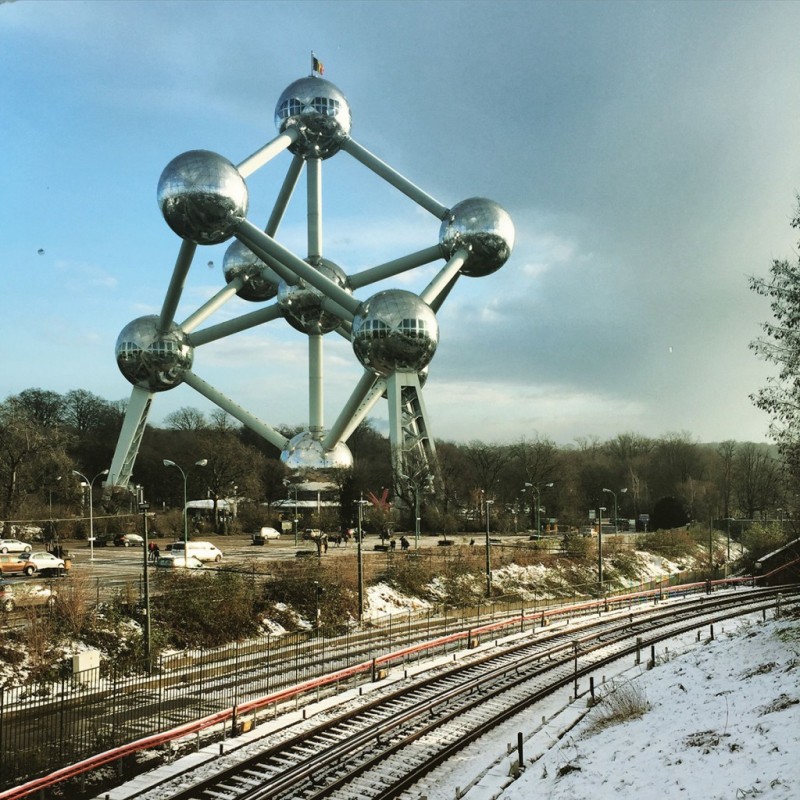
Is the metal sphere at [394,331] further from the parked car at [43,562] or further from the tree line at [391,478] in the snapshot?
the parked car at [43,562]

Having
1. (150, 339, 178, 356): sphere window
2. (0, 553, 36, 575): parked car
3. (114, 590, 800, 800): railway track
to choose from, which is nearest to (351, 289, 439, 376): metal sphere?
(150, 339, 178, 356): sphere window

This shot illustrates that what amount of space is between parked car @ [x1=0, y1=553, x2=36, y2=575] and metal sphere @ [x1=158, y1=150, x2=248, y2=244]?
17408 millimetres

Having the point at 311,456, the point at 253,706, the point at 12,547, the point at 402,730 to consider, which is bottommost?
the point at 402,730

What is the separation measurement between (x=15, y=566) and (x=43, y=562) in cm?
107

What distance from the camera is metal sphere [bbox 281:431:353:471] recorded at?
4938 centimetres

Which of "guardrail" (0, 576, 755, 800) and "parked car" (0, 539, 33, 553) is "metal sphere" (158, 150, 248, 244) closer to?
"parked car" (0, 539, 33, 553)

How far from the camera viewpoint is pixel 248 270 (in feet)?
177

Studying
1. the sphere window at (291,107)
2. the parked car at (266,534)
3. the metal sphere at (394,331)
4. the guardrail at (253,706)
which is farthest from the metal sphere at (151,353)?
the guardrail at (253,706)

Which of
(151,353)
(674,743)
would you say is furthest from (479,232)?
(674,743)

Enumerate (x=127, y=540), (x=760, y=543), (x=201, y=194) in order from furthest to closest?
1. (x=760, y=543)
2. (x=127, y=540)
3. (x=201, y=194)

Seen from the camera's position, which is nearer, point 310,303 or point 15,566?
point 15,566

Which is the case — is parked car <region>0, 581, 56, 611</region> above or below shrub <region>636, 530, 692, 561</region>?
above

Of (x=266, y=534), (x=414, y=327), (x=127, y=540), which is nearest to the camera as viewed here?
(x=414, y=327)

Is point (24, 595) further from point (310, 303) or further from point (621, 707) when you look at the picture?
point (310, 303)
